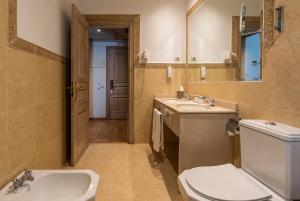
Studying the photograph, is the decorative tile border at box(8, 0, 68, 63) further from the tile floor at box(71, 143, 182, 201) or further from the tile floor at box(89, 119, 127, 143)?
the tile floor at box(89, 119, 127, 143)

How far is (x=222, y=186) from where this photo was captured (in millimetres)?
1380

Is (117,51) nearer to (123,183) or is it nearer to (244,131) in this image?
(123,183)

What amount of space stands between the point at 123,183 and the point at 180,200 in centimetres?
66

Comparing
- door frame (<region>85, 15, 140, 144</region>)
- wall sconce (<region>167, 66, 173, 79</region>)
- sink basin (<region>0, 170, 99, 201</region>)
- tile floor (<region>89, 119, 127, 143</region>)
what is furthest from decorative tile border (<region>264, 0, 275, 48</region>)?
tile floor (<region>89, 119, 127, 143</region>)

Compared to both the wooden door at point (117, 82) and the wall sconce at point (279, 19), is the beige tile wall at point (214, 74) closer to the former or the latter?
the wall sconce at point (279, 19)

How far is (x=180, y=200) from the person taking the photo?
7.48 feet

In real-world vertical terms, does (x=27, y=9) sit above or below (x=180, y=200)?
above

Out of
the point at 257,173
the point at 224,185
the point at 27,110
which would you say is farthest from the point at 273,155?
the point at 27,110

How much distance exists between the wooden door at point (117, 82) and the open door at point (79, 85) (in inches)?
117

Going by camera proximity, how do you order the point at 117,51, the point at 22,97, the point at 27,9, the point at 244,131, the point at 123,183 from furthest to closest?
the point at 117,51, the point at 123,183, the point at 27,9, the point at 22,97, the point at 244,131

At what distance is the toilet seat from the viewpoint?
1265mm

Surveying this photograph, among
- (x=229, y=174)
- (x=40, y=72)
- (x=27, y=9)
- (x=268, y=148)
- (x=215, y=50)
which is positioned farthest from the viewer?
(x=215, y=50)

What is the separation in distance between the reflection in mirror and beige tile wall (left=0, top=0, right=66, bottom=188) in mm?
1721

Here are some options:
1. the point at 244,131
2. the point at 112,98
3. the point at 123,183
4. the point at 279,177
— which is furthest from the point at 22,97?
the point at 112,98
